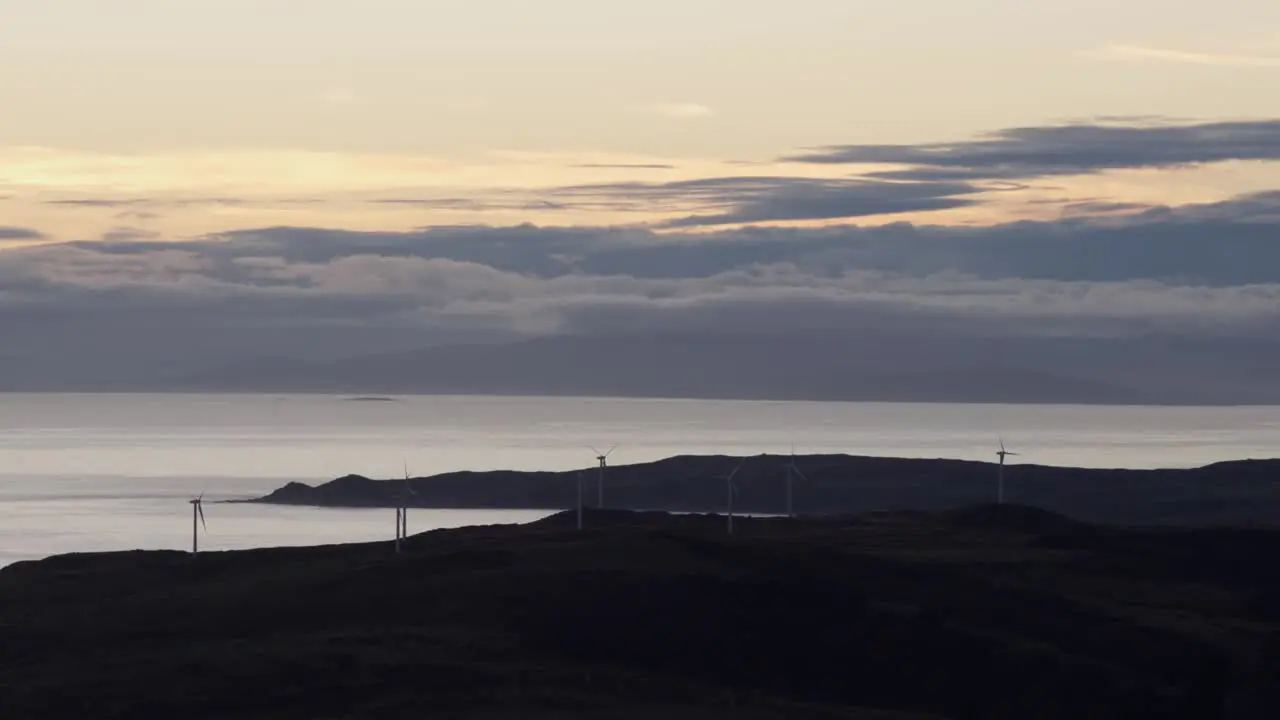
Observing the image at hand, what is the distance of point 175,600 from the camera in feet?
309

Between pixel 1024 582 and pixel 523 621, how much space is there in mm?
25677

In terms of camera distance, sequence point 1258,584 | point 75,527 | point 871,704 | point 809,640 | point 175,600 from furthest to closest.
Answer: point 75,527 < point 1258,584 < point 175,600 < point 809,640 < point 871,704

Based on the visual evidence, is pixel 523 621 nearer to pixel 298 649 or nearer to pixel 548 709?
pixel 298 649

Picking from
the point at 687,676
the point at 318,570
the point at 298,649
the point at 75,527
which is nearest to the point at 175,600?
the point at 318,570

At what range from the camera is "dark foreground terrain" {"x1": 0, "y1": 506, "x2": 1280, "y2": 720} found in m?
72.2

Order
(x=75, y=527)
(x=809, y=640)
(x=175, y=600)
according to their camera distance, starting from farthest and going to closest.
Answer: (x=75, y=527)
(x=175, y=600)
(x=809, y=640)

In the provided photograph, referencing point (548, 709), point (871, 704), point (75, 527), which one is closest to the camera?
point (548, 709)

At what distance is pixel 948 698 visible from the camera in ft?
251

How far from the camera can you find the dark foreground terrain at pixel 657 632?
237 ft

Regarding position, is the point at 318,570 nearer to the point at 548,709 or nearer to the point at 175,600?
the point at 175,600

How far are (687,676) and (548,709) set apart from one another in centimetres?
1140

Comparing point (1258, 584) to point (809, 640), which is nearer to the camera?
point (809, 640)

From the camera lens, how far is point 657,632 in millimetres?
83125

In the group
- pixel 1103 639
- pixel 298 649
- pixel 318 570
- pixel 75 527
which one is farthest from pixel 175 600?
pixel 75 527
